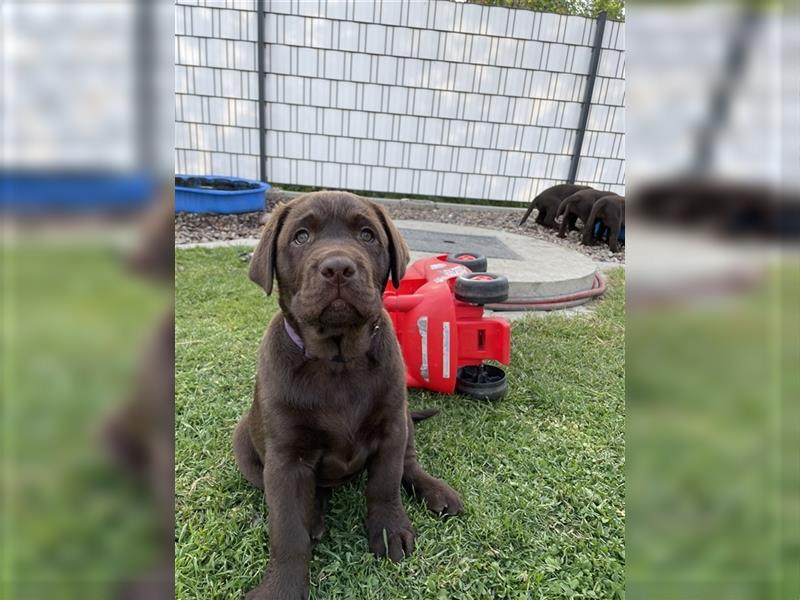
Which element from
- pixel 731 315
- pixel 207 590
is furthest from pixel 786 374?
pixel 207 590

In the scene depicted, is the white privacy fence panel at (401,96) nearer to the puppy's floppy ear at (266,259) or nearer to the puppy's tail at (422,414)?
the puppy's tail at (422,414)

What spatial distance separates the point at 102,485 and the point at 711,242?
0.60m

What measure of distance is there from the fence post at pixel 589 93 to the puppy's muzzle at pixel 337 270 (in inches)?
383

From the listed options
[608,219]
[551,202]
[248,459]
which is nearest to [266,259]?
[248,459]

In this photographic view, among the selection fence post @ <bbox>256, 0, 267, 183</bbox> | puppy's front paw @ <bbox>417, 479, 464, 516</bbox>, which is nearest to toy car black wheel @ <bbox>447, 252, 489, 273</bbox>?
puppy's front paw @ <bbox>417, 479, 464, 516</bbox>

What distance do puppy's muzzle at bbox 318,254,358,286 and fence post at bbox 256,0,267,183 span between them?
28.3 feet

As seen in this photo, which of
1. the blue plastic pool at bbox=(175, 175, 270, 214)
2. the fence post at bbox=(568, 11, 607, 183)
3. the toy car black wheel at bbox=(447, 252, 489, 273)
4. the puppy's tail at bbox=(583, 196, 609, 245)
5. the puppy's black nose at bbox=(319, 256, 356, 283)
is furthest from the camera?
the fence post at bbox=(568, 11, 607, 183)

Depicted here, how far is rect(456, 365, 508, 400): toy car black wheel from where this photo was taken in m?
3.42

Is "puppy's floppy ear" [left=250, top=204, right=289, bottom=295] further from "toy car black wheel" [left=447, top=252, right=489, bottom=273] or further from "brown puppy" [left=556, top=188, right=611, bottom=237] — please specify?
"brown puppy" [left=556, top=188, right=611, bottom=237]

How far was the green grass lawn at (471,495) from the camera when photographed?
2.10 meters

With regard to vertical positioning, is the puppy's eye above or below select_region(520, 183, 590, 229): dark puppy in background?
above

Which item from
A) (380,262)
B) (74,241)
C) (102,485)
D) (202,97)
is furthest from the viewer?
(202,97)

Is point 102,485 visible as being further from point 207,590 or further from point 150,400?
point 207,590

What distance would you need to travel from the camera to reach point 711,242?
485 mm
